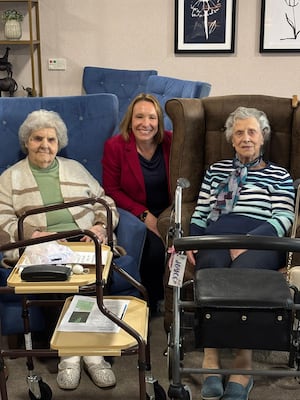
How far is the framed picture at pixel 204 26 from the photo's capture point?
4566mm

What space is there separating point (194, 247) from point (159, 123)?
1.21m

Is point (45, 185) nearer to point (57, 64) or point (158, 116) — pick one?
point (158, 116)

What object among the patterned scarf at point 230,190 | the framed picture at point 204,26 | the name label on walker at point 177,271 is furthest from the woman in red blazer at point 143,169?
the framed picture at point 204,26

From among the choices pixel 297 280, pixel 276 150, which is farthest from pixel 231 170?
pixel 297 280

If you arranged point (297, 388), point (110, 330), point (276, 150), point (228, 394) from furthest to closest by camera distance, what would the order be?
point (276, 150) → point (297, 388) → point (228, 394) → point (110, 330)

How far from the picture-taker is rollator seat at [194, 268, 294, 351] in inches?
61.7

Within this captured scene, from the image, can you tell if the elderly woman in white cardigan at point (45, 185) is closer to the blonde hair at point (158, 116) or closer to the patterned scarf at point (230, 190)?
the blonde hair at point (158, 116)

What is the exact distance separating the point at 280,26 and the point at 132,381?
135 inches

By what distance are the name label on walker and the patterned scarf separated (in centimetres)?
73

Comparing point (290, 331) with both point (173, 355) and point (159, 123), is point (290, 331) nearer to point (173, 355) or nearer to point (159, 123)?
point (173, 355)

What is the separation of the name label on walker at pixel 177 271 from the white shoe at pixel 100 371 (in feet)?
2.29

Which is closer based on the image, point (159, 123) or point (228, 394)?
point (228, 394)

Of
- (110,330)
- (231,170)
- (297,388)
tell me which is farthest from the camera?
(231,170)

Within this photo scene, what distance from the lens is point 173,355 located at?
1.62 metres
